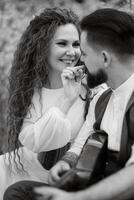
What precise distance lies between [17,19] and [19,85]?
9.22 ft

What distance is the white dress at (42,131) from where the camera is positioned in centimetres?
339

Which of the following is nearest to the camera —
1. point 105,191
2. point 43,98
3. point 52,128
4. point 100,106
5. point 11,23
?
point 105,191

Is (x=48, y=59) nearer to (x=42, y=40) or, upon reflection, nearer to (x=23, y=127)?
(x=42, y=40)

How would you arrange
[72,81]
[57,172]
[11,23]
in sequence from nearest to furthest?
[57,172] < [72,81] < [11,23]

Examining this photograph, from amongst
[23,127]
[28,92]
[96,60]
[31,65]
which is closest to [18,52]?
[31,65]

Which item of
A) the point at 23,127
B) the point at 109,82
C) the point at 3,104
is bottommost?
the point at 3,104

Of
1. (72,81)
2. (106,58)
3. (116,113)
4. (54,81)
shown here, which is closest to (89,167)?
(116,113)

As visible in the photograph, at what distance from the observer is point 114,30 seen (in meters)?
2.76

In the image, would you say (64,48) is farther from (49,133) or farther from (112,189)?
(112,189)

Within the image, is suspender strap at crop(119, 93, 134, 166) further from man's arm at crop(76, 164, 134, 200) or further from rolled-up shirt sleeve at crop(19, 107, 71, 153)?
rolled-up shirt sleeve at crop(19, 107, 71, 153)

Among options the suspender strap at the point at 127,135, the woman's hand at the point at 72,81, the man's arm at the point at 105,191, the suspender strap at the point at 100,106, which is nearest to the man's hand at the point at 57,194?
the man's arm at the point at 105,191

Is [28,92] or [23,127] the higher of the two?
[28,92]

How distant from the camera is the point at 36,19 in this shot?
12.8ft

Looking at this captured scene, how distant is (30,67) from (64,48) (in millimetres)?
365
